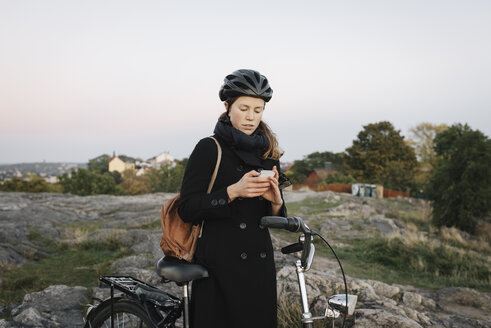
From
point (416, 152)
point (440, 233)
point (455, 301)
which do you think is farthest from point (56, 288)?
point (416, 152)

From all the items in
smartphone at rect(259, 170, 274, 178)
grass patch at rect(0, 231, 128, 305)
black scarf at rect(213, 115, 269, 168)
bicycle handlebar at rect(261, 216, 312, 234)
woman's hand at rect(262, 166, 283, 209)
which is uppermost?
black scarf at rect(213, 115, 269, 168)

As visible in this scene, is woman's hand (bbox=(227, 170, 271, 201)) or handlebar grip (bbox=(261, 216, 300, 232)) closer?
handlebar grip (bbox=(261, 216, 300, 232))

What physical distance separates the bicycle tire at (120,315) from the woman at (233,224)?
0.47m

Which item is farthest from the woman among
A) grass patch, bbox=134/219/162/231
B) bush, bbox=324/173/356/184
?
bush, bbox=324/173/356/184

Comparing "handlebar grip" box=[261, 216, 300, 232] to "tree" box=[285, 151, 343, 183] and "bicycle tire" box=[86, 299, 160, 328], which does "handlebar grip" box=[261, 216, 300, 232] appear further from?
"tree" box=[285, 151, 343, 183]

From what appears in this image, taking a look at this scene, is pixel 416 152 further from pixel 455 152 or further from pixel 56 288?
pixel 56 288

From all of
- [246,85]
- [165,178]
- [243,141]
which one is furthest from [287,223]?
[165,178]

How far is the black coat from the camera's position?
1.97 meters

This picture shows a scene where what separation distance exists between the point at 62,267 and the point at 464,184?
1303 cm

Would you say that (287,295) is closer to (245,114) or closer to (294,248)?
(294,248)

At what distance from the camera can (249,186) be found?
5.98 feet

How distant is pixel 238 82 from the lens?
2119 mm

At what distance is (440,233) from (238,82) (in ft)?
44.8

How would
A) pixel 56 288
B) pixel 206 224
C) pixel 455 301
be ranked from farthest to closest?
pixel 455 301, pixel 56 288, pixel 206 224
